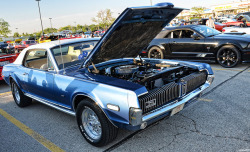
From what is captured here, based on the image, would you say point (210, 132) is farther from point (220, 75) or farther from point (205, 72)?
point (220, 75)

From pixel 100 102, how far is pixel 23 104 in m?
2.88

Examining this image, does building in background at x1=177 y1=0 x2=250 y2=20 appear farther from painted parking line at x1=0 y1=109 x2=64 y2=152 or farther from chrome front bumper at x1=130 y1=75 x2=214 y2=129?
painted parking line at x1=0 y1=109 x2=64 y2=152

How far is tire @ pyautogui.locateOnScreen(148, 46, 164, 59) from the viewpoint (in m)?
8.07

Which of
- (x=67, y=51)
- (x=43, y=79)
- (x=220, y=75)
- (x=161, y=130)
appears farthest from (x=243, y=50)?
(x=43, y=79)

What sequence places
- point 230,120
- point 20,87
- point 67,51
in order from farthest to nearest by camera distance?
point 20,87
point 67,51
point 230,120

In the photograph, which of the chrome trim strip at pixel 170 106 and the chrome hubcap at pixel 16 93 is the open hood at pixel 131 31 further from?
the chrome hubcap at pixel 16 93

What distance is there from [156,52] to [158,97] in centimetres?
576

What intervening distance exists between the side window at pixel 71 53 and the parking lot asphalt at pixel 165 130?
41.5 inches

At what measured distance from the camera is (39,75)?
12.2ft

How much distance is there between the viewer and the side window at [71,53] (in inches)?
142

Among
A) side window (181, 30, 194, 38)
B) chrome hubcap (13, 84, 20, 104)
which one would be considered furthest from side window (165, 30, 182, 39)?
A: chrome hubcap (13, 84, 20, 104)

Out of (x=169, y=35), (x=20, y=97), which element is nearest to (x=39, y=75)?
(x=20, y=97)

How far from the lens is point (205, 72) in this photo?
354 cm

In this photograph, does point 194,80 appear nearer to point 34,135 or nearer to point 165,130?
point 165,130
